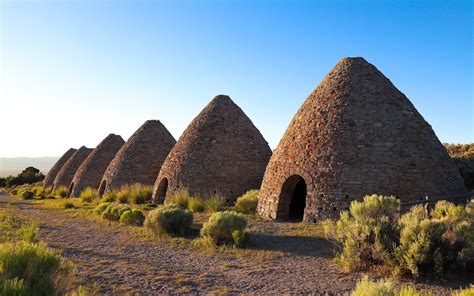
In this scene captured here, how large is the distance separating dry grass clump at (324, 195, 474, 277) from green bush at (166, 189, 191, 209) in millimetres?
7974

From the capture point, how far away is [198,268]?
24.3 feet

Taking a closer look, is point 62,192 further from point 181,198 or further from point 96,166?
point 181,198

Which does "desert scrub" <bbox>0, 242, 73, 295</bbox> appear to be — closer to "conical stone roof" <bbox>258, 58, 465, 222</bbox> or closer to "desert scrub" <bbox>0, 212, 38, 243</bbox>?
"desert scrub" <bbox>0, 212, 38, 243</bbox>

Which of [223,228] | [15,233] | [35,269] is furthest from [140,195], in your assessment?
[35,269]

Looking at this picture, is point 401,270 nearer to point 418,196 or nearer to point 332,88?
point 418,196

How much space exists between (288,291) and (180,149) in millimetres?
12102

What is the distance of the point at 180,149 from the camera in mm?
17531

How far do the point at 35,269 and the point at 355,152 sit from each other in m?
8.64

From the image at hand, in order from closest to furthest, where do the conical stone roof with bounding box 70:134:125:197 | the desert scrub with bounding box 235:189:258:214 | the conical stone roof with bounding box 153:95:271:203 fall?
the desert scrub with bounding box 235:189:258:214, the conical stone roof with bounding box 153:95:271:203, the conical stone roof with bounding box 70:134:125:197

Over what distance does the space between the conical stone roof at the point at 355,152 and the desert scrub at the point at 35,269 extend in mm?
7461

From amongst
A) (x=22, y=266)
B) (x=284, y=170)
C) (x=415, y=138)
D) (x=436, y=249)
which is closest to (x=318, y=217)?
(x=284, y=170)

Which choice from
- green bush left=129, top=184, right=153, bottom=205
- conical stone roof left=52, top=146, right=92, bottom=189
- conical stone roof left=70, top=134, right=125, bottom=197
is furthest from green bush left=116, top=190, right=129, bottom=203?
conical stone roof left=52, top=146, right=92, bottom=189

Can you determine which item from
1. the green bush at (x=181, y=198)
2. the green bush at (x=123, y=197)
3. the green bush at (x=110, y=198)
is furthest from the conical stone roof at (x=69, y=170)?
the green bush at (x=181, y=198)

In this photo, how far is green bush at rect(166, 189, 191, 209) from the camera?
585 inches
